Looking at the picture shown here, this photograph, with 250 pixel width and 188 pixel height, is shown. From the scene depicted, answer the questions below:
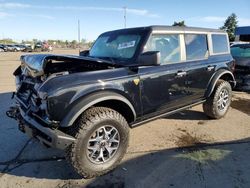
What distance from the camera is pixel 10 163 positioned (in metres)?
4.20

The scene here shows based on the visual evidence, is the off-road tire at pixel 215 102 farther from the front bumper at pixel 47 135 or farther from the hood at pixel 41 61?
the front bumper at pixel 47 135

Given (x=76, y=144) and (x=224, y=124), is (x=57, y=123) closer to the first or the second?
(x=76, y=144)

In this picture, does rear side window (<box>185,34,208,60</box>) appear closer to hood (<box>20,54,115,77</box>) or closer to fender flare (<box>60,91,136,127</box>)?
hood (<box>20,54,115,77</box>)

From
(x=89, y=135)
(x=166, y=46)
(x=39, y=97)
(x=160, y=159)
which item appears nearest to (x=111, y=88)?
(x=89, y=135)

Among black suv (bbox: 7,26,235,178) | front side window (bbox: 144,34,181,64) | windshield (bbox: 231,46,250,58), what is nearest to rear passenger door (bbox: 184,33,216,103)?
black suv (bbox: 7,26,235,178)

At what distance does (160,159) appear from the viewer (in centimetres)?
429

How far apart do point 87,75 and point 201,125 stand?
3.09 m

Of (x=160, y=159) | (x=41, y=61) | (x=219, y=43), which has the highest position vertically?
(x=219, y=43)

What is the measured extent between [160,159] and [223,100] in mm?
2683

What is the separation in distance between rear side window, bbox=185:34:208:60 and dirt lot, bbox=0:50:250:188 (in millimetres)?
1414

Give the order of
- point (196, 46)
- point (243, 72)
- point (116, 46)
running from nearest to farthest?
1. point (116, 46)
2. point (196, 46)
3. point (243, 72)

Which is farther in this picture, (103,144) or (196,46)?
(196,46)

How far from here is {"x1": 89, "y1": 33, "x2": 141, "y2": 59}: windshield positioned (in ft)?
15.1

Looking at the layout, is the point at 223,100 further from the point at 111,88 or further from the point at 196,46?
the point at 111,88
